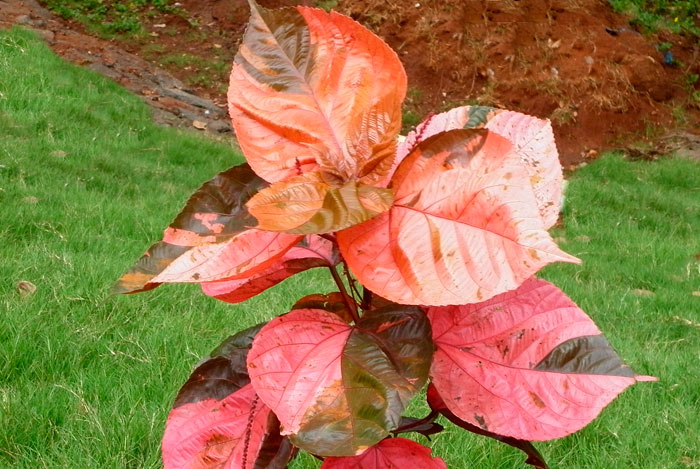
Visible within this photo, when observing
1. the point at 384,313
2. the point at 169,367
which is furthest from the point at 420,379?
the point at 169,367

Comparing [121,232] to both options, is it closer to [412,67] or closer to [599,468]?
[599,468]

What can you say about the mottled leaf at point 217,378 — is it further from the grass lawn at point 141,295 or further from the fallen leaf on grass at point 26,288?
the fallen leaf on grass at point 26,288

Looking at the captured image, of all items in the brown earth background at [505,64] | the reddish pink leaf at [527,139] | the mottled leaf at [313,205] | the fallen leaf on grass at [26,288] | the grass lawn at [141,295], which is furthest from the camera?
the brown earth background at [505,64]

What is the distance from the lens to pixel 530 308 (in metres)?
0.49

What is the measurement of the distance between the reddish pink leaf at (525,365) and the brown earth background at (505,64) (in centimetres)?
490

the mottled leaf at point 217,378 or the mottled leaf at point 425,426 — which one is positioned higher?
the mottled leaf at point 217,378

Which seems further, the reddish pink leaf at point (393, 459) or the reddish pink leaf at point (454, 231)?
the reddish pink leaf at point (393, 459)

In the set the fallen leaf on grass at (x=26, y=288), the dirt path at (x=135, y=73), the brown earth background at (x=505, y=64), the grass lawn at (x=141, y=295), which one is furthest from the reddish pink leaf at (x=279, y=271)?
the brown earth background at (x=505, y=64)

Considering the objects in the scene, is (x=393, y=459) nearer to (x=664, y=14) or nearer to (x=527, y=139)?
(x=527, y=139)

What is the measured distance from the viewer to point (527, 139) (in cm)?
49

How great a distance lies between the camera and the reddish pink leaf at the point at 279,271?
497 millimetres

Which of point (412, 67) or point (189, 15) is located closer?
point (412, 67)

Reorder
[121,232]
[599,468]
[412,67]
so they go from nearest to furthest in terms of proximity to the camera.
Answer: [599,468] → [121,232] → [412,67]

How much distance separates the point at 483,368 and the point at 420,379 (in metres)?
0.06
